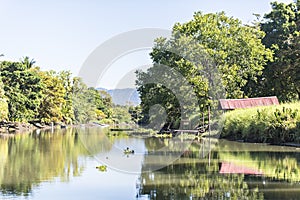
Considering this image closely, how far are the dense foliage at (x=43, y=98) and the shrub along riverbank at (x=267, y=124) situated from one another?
2317 centimetres

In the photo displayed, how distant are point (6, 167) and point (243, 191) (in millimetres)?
9966

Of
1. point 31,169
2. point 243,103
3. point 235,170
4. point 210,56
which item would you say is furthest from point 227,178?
point 210,56

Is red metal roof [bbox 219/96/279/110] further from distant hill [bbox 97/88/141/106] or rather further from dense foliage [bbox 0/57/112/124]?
dense foliage [bbox 0/57/112/124]

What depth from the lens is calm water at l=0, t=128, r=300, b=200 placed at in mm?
13716

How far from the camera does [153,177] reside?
17141 millimetres

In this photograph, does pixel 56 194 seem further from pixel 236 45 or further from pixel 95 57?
pixel 236 45

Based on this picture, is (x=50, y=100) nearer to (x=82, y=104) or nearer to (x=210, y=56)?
(x=82, y=104)

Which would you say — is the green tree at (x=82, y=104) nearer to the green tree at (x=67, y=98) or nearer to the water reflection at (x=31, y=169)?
the green tree at (x=67, y=98)

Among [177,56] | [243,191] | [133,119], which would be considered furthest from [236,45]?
[133,119]

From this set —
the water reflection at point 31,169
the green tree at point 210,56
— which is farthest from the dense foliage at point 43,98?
the water reflection at point 31,169

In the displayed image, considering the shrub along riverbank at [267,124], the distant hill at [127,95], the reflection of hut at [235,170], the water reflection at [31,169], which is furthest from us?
the distant hill at [127,95]

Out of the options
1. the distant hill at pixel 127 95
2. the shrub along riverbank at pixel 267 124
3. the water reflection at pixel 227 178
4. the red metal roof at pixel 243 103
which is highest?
the distant hill at pixel 127 95

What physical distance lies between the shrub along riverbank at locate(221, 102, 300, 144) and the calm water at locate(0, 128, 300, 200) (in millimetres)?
5451

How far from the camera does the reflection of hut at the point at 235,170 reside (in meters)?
17.6
